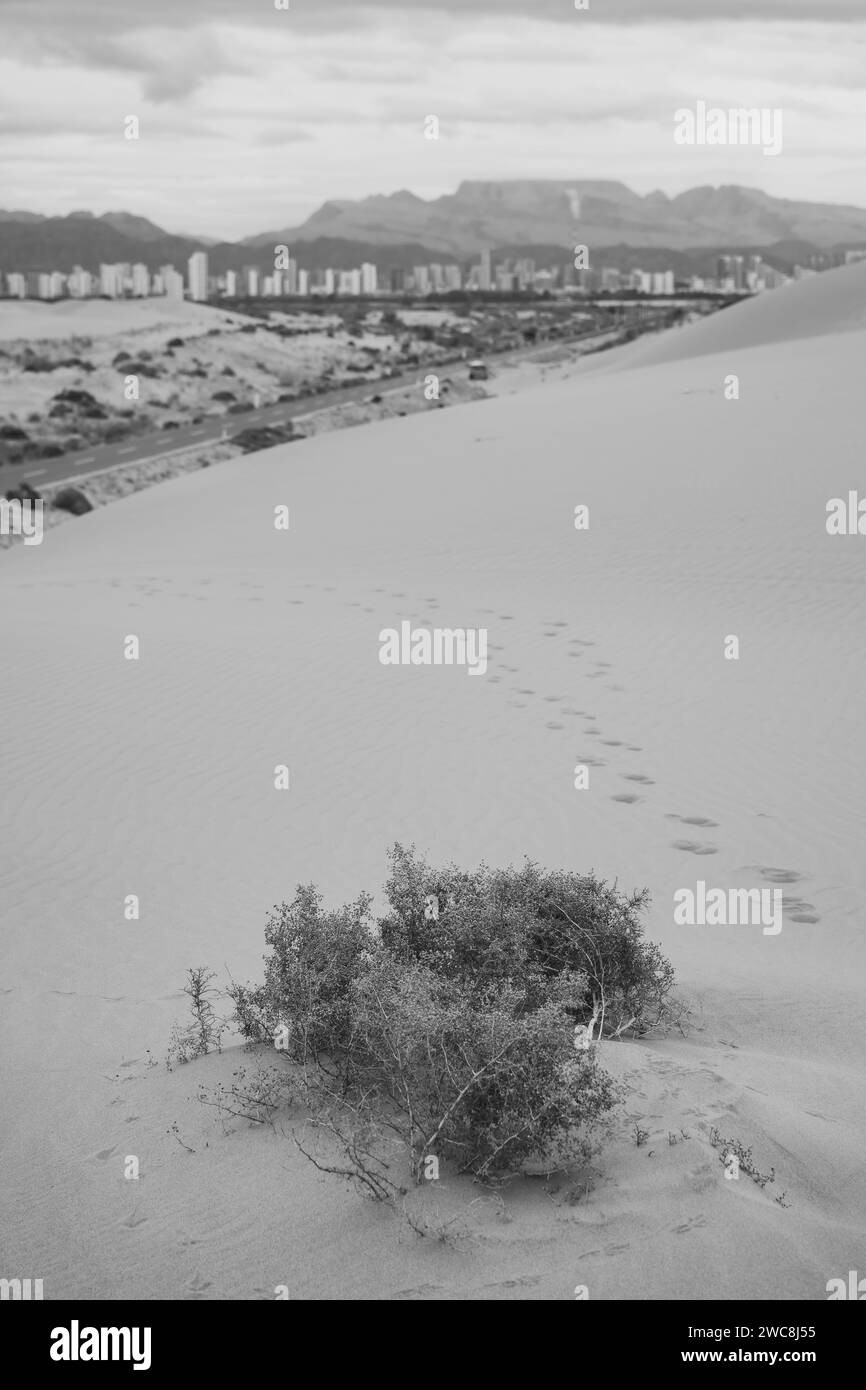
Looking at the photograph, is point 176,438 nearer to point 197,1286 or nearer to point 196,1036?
point 196,1036

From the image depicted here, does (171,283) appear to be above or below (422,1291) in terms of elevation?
above

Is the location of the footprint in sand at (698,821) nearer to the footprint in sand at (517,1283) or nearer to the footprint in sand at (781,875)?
the footprint in sand at (781,875)

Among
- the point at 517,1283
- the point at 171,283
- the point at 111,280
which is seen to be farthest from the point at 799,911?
the point at 111,280

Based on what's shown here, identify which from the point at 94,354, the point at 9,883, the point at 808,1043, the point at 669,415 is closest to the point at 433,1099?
the point at 808,1043

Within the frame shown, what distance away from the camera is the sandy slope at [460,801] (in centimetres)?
386

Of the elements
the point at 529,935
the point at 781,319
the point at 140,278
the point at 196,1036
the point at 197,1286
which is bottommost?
the point at 197,1286

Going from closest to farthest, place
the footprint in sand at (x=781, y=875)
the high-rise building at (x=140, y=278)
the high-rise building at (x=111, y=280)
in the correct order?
the footprint in sand at (x=781, y=875) < the high-rise building at (x=111, y=280) < the high-rise building at (x=140, y=278)

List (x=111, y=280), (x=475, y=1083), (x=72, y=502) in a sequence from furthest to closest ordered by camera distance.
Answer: (x=111, y=280)
(x=72, y=502)
(x=475, y=1083)

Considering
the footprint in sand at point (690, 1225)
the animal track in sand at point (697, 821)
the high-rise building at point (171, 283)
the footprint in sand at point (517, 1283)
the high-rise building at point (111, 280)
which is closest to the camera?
the footprint in sand at point (517, 1283)

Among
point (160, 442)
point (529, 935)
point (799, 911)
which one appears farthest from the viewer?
point (160, 442)

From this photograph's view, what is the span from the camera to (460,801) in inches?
365

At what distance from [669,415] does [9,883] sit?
65.7 feet

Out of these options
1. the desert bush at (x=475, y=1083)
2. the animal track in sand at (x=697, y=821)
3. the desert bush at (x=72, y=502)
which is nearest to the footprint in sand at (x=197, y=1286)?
the desert bush at (x=475, y=1083)

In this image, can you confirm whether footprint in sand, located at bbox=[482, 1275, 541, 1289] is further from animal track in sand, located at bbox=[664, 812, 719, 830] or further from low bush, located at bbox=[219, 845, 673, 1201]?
animal track in sand, located at bbox=[664, 812, 719, 830]
